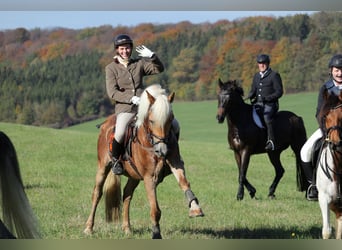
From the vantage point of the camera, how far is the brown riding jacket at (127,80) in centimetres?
853

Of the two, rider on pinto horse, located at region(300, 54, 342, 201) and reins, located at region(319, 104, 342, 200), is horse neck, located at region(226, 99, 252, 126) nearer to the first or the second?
rider on pinto horse, located at region(300, 54, 342, 201)

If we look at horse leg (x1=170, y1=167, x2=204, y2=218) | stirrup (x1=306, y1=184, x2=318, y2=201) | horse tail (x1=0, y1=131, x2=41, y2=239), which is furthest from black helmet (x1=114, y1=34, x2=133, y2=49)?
stirrup (x1=306, y1=184, x2=318, y2=201)

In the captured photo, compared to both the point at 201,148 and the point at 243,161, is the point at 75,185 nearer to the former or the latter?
the point at 243,161

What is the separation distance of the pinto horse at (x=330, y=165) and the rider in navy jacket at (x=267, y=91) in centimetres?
589

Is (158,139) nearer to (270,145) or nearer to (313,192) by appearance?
(313,192)

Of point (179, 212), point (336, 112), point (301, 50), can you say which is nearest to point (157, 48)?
point (301, 50)

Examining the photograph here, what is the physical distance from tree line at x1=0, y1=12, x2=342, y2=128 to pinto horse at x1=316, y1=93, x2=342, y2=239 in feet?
83.7

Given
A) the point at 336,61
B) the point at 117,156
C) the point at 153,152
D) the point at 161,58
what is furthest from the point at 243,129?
the point at 161,58

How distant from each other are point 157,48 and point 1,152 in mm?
31678

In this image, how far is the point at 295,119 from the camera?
1502 centimetres

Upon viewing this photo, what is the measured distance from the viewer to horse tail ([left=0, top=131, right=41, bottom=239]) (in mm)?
6184

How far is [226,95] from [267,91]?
1.09m

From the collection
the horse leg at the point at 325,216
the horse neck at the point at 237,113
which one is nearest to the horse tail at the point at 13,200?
the horse leg at the point at 325,216

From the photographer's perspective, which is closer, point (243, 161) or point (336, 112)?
point (336, 112)
